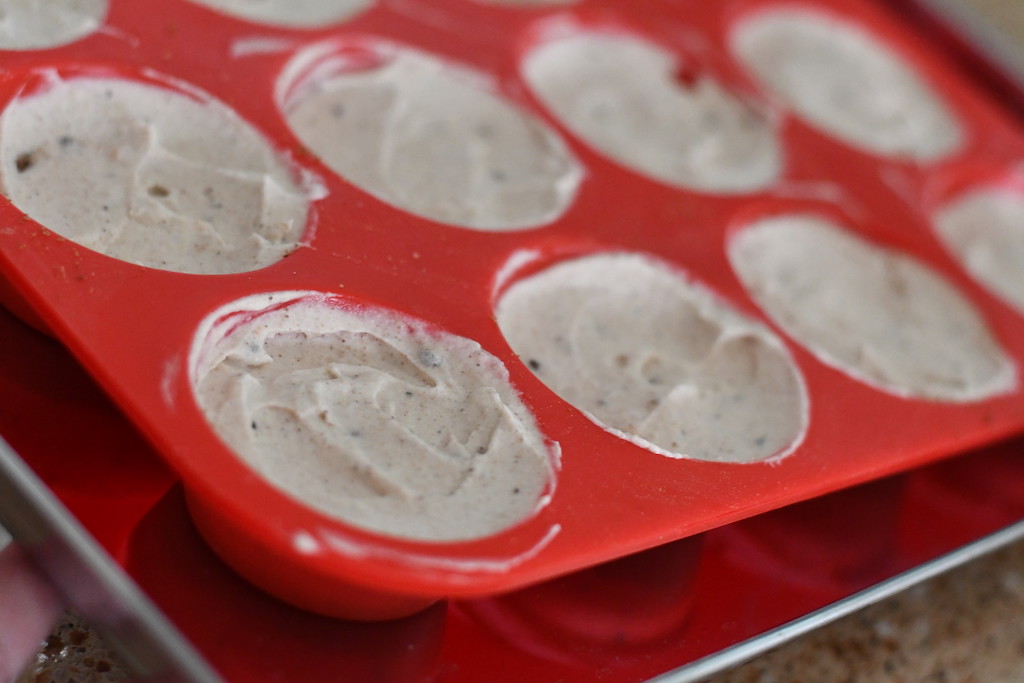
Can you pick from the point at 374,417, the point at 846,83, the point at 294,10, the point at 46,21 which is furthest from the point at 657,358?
the point at 846,83

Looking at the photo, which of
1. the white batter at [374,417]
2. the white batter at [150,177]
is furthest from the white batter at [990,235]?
the white batter at [150,177]

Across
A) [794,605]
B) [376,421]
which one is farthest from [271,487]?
[794,605]

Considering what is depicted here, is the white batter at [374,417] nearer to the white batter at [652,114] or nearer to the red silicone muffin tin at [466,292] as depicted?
the red silicone muffin tin at [466,292]

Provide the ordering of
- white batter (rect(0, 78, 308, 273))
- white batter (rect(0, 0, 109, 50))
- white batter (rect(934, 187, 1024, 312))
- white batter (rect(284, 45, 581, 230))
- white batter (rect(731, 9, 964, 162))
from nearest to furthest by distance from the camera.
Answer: white batter (rect(0, 78, 308, 273))
white batter (rect(0, 0, 109, 50))
white batter (rect(284, 45, 581, 230))
white batter (rect(934, 187, 1024, 312))
white batter (rect(731, 9, 964, 162))

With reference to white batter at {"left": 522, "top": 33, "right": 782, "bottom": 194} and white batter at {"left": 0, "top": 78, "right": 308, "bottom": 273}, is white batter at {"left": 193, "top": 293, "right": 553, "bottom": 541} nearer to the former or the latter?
white batter at {"left": 0, "top": 78, "right": 308, "bottom": 273}

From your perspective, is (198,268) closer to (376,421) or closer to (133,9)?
(376,421)

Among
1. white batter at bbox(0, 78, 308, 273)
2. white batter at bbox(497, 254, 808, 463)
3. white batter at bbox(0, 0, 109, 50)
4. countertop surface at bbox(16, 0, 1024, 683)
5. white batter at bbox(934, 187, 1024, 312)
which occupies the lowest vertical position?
countertop surface at bbox(16, 0, 1024, 683)

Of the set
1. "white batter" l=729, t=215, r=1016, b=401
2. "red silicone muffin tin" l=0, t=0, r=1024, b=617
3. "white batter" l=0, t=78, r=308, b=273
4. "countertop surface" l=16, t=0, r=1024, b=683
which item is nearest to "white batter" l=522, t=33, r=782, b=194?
"red silicone muffin tin" l=0, t=0, r=1024, b=617
